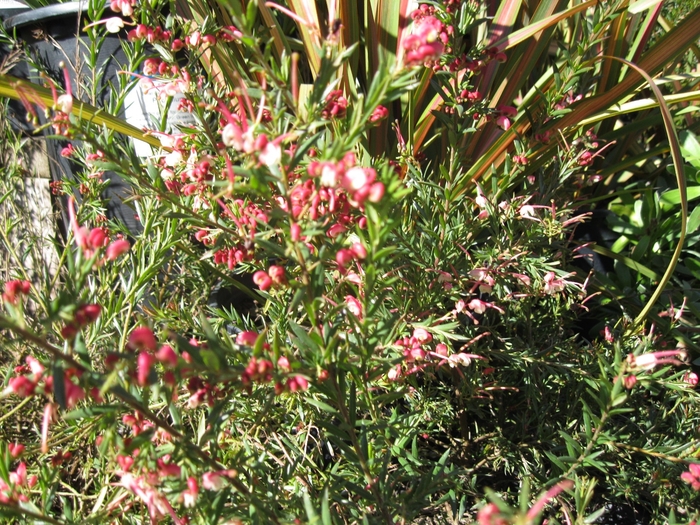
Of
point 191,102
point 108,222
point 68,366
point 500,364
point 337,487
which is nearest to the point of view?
point 68,366

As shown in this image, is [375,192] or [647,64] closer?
[375,192]

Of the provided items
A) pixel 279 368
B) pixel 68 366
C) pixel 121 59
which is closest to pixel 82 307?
pixel 68 366

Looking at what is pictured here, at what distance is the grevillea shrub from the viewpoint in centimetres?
44

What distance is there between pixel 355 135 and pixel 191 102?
401 millimetres

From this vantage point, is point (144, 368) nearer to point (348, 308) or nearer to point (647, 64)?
point (348, 308)

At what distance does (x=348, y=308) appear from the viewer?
2.13ft

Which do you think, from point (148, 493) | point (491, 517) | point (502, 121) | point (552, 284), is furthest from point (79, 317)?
point (502, 121)

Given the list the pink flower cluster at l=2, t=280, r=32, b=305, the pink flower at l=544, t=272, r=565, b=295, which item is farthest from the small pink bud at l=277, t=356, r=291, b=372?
the pink flower at l=544, t=272, r=565, b=295

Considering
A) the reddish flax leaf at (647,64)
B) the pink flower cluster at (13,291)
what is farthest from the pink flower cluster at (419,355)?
the reddish flax leaf at (647,64)

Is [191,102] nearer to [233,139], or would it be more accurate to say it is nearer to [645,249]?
[233,139]

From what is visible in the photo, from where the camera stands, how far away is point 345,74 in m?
1.20

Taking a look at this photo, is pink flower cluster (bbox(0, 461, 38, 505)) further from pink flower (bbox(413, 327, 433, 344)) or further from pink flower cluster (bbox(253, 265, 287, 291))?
pink flower (bbox(413, 327, 433, 344))

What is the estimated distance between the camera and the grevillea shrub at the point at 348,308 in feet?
1.43

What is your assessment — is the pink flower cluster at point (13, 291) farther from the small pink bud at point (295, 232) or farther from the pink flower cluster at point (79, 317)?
the small pink bud at point (295, 232)
